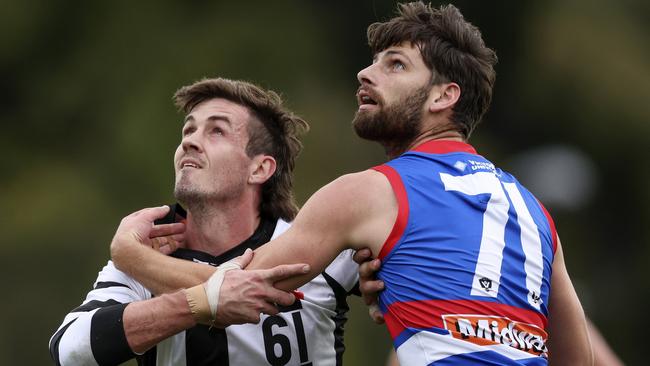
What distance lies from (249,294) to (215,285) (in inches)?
6.8

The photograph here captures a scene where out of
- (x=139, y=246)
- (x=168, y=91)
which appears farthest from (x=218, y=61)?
(x=139, y=246)

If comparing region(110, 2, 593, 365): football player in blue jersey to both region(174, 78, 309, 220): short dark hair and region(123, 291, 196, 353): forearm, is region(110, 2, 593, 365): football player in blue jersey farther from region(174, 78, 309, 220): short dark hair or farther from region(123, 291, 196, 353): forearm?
region(174, 78, 309, 220): short dark hair

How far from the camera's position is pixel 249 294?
5629 millimetres

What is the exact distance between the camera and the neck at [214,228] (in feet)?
21.9

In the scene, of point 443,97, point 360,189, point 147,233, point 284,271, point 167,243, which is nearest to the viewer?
point 360,189

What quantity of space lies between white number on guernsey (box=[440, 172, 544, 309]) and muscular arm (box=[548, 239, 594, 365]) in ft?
1.12

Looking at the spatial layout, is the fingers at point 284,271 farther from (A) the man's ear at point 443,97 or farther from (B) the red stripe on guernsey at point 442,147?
(A) the man's ear at point 443,97

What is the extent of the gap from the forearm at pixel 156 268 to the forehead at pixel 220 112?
109 centimetres

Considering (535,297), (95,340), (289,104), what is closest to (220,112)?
(95,340)

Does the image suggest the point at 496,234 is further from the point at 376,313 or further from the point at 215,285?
the point at 215,285

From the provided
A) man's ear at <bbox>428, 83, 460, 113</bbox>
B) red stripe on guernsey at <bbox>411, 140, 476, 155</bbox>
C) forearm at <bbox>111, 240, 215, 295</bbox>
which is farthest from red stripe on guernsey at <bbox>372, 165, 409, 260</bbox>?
forearm at <bbox>111, 240, 215, 295</bbox>

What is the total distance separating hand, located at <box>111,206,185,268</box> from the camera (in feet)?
20.2

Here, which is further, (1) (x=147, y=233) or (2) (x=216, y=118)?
(2) (x=216, y=118)

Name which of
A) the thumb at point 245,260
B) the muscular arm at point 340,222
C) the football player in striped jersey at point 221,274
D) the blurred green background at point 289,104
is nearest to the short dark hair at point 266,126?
the football player in striped jersey at point 221,274
